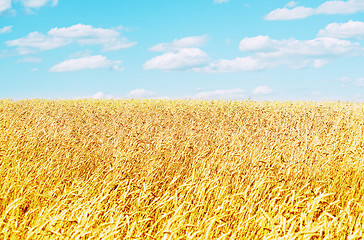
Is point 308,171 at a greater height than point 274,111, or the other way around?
point 274,111

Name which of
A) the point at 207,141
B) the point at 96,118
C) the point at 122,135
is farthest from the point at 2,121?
the point at 207,141

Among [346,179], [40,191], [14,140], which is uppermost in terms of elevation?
[14,140]

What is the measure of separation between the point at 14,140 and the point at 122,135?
278cm

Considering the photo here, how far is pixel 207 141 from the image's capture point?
10.2 m

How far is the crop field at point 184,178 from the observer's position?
13.9ft

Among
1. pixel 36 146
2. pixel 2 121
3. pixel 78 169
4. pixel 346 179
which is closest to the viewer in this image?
pixel 346 179

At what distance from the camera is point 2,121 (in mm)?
13328

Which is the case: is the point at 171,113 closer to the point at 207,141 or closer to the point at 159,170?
the point at 207,141

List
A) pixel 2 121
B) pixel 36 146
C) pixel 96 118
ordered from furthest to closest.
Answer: pixel 96 118 < pixel 2 121 < pixel 36 146

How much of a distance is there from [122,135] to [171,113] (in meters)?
4.97

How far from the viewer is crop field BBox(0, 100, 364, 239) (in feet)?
13.9

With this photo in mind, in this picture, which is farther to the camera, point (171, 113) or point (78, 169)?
point (171, 113)

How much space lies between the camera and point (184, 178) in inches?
321

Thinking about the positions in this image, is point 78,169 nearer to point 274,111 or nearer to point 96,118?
point 96,118
